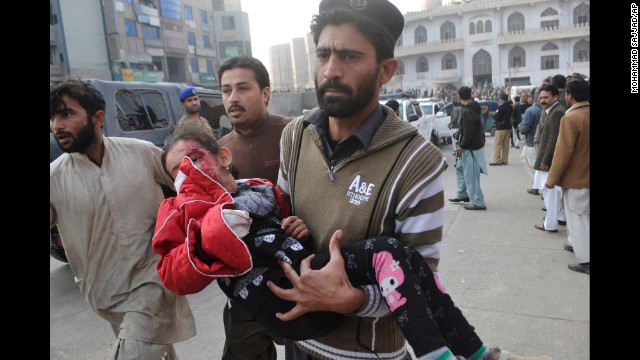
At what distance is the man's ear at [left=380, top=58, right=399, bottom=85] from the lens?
1.62m

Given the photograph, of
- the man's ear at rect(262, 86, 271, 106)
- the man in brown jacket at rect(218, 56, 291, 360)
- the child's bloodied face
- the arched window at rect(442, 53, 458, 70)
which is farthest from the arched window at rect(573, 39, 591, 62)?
the child's bloodied face

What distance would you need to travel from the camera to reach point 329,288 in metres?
1.40

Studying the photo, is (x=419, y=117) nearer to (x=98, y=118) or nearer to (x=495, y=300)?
(x=495, y=300)

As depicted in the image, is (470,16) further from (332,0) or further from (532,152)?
(332,0)

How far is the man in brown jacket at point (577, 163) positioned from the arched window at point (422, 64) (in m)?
54.9

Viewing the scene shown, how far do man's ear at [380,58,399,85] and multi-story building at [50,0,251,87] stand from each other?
3084cm

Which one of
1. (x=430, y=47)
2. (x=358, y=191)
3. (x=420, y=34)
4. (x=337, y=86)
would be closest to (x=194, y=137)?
(x=337, y=86)

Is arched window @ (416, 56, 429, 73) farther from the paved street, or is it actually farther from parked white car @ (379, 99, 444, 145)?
the paved street

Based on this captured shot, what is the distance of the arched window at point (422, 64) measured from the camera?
56.5m

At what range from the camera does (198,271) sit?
148cm

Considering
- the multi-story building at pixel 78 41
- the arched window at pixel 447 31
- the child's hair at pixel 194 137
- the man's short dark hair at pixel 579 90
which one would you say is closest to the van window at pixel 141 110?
the child's hair at pixel 194 137

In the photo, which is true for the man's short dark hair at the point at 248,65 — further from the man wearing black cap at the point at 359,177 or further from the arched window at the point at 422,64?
the arched window at the point at 422,64
